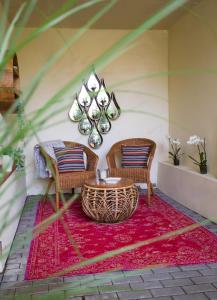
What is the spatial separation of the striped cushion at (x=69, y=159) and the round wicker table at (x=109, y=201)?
2.80ft

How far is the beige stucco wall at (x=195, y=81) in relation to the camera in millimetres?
3797

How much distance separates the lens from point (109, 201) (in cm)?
338

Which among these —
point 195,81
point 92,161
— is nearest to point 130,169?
point 92,161

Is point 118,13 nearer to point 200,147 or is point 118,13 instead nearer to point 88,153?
point 88,153

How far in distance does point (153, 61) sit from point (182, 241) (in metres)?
3.14

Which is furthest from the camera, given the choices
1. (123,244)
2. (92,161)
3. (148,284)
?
(92,161)

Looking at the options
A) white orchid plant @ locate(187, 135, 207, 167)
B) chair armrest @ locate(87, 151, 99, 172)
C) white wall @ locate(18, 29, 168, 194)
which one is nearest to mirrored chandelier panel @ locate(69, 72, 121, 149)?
white wall @ locate(18, 29, 168, 194)

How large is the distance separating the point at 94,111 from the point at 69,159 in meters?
0.93

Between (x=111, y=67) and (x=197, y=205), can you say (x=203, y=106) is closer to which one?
(x=197, y=205)

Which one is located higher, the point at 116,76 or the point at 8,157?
the point at 116,76

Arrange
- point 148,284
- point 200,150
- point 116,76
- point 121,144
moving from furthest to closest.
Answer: point 116,76 < point 121,144 < point 200,150 < point 148,284

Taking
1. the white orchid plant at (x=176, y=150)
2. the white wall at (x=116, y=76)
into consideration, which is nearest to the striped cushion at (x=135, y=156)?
the white orchid plant at (x=176, y=150)

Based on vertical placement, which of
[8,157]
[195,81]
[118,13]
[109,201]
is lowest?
[109,201]

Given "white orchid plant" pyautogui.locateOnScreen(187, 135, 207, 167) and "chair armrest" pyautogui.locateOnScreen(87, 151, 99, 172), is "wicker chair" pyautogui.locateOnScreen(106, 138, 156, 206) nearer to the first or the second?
"chair armrest" pyautogui.locateOnScreen(87, 151, 99, 172)
